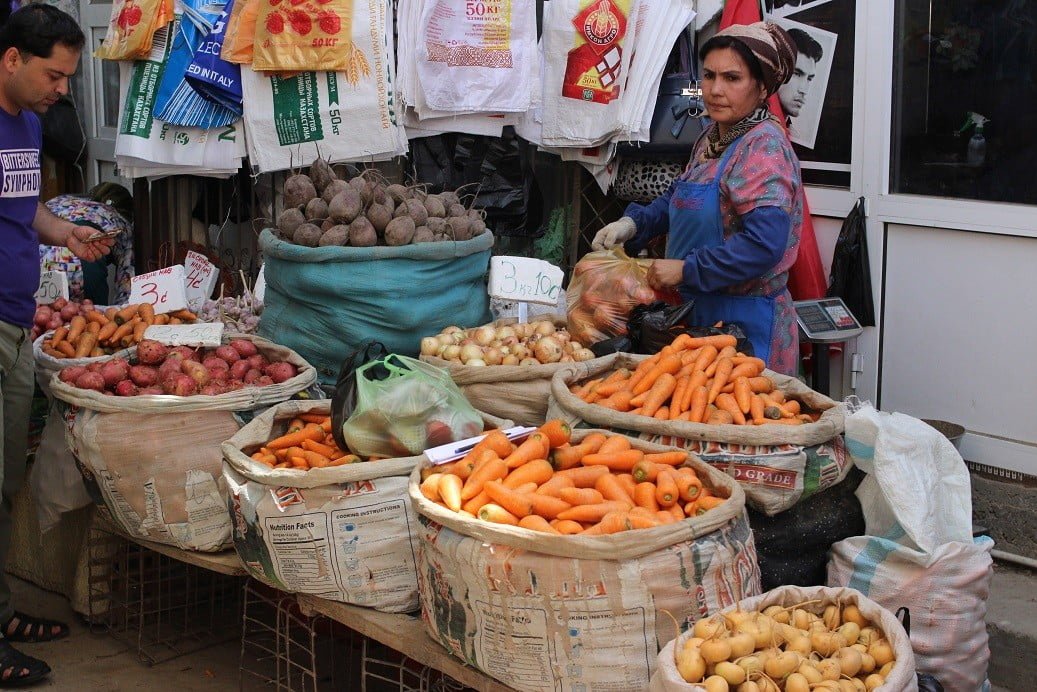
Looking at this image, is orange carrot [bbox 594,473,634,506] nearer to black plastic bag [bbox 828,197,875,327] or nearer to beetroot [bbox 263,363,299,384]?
beetroot [bbox 263,363,299,384]

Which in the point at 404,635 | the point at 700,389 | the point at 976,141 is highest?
the point at 976,141

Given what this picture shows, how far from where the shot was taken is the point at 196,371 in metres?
3.89

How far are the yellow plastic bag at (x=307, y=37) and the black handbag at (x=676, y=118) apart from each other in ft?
→ 4.76

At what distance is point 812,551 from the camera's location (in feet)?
10.3

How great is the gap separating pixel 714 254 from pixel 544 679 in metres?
1.70

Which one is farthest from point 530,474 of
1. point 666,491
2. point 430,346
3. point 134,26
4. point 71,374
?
point 134,26

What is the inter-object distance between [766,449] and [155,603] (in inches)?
113

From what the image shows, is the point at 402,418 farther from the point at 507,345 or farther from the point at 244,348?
the point at 244,348

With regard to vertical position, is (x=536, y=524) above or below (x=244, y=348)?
below

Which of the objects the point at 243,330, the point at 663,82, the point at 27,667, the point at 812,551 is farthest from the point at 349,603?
the point at 663,82

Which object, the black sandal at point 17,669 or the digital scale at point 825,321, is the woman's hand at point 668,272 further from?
the black sandal at point 17,669

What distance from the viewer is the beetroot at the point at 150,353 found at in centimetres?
404

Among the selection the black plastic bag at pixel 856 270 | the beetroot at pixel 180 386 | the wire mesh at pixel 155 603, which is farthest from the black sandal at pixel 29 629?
the black plastic bag at pixel 856 270

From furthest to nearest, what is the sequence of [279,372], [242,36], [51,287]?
[242,36] < [51,287] < [279,372]
